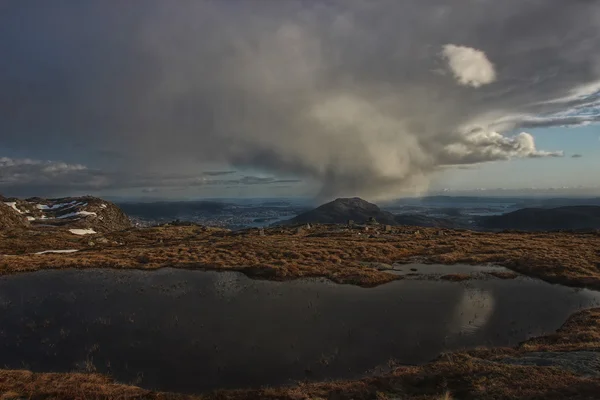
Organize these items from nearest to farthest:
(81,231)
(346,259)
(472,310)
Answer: (472,310) → (346,259) → (81,231)

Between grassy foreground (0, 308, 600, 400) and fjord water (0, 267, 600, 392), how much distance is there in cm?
175

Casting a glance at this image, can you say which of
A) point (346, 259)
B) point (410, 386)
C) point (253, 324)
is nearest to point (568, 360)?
point (410, 386)

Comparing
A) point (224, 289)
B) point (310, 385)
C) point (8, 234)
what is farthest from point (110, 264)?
point (8, 234)

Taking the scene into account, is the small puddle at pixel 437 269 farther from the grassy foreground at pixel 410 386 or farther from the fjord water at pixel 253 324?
the grassy foreground at pixel 410 386

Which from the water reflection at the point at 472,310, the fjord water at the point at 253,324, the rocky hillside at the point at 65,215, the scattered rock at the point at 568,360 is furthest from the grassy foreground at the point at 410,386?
the rocky hillside at the point at 65,215

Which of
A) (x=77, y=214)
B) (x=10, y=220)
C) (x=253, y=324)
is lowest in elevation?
(x=253, y=324)

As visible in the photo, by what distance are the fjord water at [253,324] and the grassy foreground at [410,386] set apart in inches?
69.1

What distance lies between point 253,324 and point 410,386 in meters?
13.1

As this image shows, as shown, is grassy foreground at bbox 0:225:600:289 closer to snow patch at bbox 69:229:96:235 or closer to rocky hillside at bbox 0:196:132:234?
snow patch at bbox 69:229:96:235

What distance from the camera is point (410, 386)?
51.4 feet

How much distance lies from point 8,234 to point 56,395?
11156cm

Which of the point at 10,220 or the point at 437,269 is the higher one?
the point at 10,220

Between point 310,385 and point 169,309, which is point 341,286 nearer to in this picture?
point 169,309

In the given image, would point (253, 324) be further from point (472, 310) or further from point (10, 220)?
point (10, 220)
